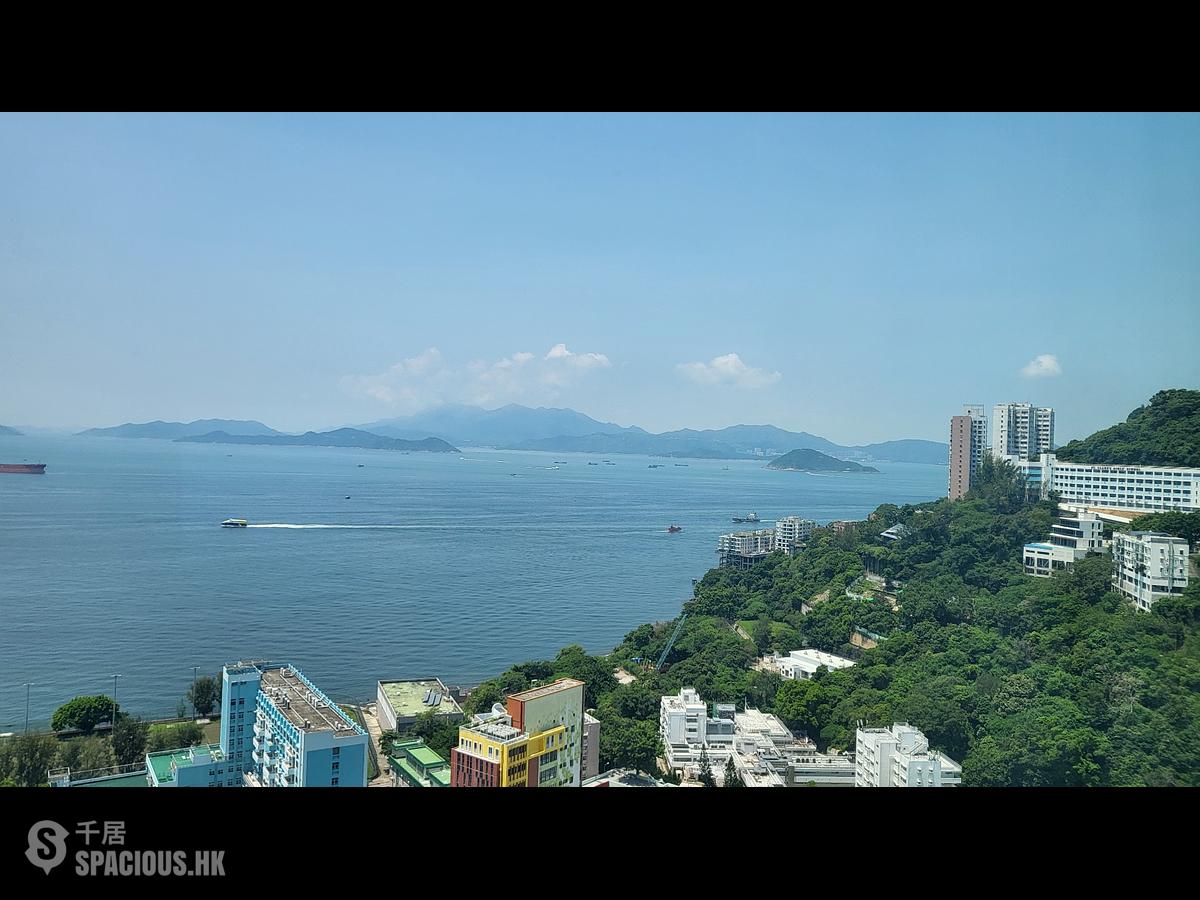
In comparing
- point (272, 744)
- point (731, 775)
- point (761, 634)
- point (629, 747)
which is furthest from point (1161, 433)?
point (272, 744)

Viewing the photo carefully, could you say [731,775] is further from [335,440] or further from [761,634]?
[335,440]

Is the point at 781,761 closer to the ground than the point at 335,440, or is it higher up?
closer to the ground

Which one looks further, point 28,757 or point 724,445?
point 724,445

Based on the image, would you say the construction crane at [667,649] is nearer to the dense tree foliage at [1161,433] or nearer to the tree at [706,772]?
the tree at [706,772]

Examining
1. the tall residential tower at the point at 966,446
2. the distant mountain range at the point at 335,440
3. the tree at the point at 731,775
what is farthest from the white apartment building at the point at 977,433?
the distant mountain range at the point at 335,440

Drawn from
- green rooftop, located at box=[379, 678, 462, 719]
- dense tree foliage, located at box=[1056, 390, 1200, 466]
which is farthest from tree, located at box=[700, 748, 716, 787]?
dense tree foliage, located at box=[1056, 390, 1200, 466]

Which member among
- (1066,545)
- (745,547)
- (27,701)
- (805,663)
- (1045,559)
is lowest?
(805,663)
